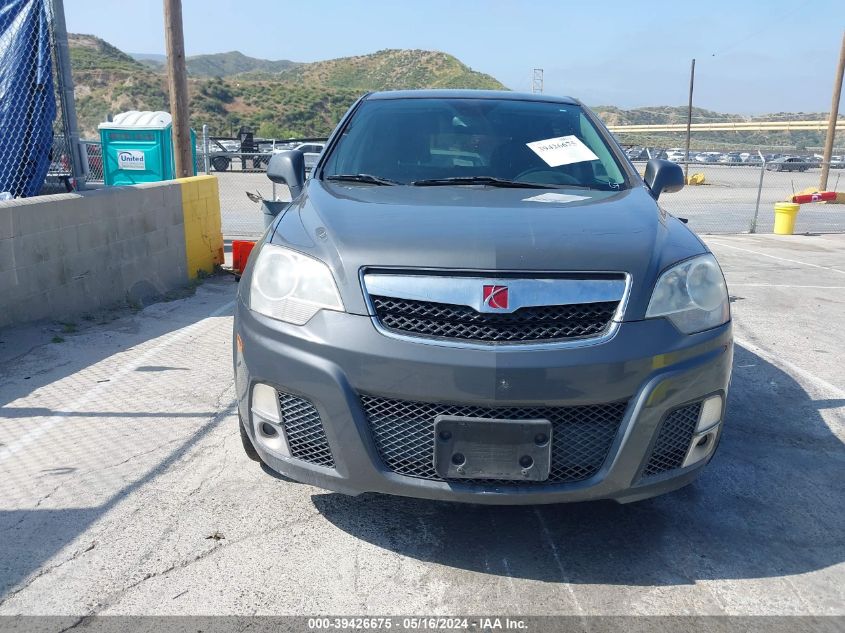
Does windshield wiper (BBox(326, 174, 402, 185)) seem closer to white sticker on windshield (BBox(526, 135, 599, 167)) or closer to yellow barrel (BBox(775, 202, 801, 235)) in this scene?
white sticker on windshield (BBox(526, 135, 599, 167))

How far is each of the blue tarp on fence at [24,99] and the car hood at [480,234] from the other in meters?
4.51

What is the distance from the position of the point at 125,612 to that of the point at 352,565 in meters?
0.78

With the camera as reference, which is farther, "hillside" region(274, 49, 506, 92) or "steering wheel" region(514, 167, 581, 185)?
"hillside" region(274, 49, 506, 92)

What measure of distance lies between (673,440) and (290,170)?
245 centimetres

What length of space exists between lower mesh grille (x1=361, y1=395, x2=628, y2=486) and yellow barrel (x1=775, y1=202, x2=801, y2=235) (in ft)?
48.5

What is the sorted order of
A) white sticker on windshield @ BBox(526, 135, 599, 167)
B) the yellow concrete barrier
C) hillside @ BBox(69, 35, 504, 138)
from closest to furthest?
white sticker on windshield @ BBox(526, 135, 599, 167) < the yellow concrete barrier < hillside @ BBox(69, 35, 504, 138)

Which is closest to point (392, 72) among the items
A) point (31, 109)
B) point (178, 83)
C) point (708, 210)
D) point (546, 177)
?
point (708, 210)

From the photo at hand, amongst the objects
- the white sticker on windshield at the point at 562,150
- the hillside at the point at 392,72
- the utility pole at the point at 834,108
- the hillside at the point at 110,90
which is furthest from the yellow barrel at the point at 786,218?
the hillside at the point at 392,72

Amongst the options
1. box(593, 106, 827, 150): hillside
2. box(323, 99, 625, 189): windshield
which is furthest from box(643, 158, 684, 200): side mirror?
box(593, 106, 827, 150): hillside

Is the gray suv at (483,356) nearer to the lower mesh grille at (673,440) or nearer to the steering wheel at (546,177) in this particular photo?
the lower mesh grille at (673,440)

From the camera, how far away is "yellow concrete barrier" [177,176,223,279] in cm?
800

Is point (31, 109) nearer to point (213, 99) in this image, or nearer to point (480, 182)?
point (480, 182)

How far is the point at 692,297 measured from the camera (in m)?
2.85

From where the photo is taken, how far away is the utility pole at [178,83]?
972cm
